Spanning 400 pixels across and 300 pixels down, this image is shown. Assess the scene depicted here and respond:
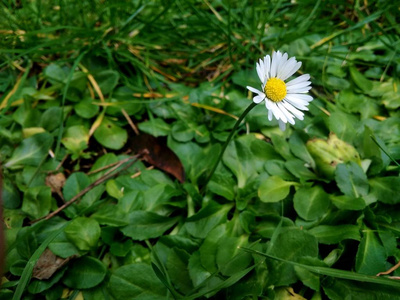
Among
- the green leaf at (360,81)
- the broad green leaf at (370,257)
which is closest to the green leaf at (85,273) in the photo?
the broad green leaf at (370,257)

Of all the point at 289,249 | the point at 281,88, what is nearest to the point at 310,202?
the point at 289,249

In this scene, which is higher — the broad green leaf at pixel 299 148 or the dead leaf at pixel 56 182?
the broad green leaf at pixel 299 148

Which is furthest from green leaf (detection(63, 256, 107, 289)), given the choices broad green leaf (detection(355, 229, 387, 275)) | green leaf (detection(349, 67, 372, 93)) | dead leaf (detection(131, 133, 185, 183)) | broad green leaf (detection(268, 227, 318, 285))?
green leaf (detection(349, 67, 372, 93))

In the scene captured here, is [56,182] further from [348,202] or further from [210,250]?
[348,202]

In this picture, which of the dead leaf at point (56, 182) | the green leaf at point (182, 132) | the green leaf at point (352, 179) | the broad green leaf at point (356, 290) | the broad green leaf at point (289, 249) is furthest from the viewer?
the green leaf at point (182, 132)

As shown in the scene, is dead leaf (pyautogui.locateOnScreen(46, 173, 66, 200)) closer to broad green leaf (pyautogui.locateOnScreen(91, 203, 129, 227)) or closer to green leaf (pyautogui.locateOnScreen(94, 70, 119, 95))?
broad green leaf (pyautogui.locateOnScreen(91, 203, 129, 227))

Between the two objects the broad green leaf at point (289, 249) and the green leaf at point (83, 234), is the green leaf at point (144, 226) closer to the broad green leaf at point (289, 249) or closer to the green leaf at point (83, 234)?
the green leaf at point (83, 234)
